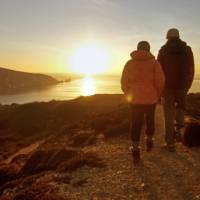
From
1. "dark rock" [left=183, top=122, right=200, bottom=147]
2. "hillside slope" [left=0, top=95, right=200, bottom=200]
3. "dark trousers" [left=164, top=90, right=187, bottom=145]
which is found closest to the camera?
"hillside slope" [left=0, top=95, right=200, bottom=200]

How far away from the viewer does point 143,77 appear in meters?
10.2

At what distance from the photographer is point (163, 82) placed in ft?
33.7

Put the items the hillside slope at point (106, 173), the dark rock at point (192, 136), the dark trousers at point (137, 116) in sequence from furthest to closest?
1. the dark rock at point (192, 136)
2. the dark trousers at point (137, 116)
3. the hillside slope at point (106, 173)

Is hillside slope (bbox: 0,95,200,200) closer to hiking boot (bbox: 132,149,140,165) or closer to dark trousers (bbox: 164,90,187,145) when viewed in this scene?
hiking boot (bbox: 132,149,140,165)

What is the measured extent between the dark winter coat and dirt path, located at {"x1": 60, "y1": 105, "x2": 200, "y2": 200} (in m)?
2.06

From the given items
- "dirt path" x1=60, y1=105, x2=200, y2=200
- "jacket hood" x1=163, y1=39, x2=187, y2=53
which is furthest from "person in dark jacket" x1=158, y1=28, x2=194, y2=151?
"dirt path" x1=60, y1=105, x2=200, y2=200

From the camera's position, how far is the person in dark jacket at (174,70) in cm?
1079

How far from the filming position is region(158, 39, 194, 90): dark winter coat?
35.4ft

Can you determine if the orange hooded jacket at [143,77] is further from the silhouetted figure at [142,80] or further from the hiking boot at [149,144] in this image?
the hiking boot at [149,144]

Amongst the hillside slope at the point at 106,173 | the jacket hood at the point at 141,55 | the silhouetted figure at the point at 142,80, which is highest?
the jacket hood at the point at 141,55

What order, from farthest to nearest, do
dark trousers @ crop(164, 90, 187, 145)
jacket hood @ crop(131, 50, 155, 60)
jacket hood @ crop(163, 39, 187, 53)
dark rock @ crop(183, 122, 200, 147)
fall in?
dark rock @ crop(183, 122, 200, 147)
dark trousers @ crop(164, 90, 187, 145)
jacket hood @ crop(163, 39, 187, 53)
jacket hood @ crop(131, 50, 155, 60)

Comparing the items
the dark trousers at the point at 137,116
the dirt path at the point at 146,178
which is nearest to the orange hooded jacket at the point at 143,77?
the dark trousers at the point at 137,116

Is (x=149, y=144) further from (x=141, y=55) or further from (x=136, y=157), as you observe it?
(x=141, y=55)

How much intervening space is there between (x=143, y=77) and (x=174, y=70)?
1.20 m
